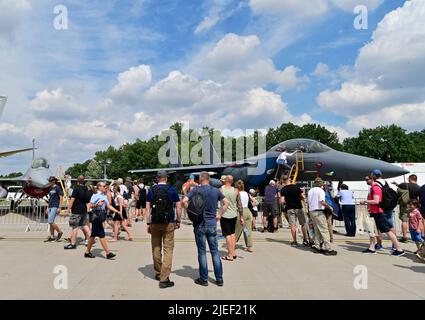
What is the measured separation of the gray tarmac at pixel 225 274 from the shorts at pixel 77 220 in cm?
62

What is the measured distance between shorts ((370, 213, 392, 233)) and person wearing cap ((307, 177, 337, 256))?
3.61ft

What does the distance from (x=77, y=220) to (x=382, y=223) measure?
7.29 metres

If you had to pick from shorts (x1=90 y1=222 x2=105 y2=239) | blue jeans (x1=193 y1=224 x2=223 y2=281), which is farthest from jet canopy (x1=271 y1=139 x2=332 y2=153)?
blue jeans (x1=193 y1=224 x2=223 y2=281)

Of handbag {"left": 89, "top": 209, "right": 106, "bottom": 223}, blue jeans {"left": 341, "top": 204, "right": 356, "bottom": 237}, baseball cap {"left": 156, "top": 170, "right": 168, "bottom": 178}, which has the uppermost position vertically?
baseball cap {"left": 156, "top": 170, "right": 168, "bottom": 178}

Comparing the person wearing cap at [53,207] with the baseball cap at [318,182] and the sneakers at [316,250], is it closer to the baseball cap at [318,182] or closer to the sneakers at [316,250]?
the sneakers at [316,250]

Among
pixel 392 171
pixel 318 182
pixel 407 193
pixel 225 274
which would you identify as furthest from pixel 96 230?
pixel 392 171

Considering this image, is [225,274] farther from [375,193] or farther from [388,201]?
[388,201]

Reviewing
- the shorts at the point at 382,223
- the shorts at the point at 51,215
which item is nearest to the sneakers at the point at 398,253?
the shorts at the point at 382,223

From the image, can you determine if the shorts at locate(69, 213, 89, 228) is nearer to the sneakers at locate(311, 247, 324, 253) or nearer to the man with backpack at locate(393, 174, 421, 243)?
the sneakers at locate(311, 247, 324, 253)

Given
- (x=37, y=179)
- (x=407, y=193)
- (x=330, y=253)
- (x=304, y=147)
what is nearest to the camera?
(x=330, y=253)

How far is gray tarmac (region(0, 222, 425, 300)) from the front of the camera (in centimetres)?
461

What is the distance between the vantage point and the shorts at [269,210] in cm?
1050

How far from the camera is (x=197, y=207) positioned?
525 centimetres

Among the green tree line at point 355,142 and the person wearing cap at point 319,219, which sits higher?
the green tree line at point 355,142
